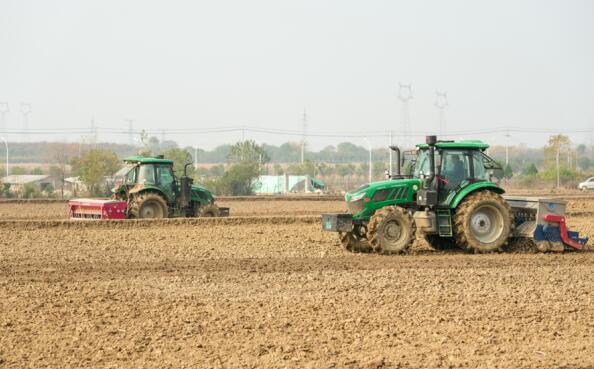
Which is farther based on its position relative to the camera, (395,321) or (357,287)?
(357,287)

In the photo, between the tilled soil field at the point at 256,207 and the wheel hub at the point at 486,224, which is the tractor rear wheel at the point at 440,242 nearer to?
the wheel hub at the point at 486,224

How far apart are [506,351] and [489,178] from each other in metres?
9.68

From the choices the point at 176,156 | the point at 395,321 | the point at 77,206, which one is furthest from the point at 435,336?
the point at 176,156

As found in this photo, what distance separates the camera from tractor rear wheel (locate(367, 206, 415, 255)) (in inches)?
735

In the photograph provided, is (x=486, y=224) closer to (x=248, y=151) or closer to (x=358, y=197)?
(x=358, y=197)

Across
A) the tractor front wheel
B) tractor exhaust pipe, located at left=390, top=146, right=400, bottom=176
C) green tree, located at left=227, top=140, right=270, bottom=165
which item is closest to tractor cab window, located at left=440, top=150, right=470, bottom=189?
tractor exhaust pipe, located at left=390, top=146, right=400, bottom=176

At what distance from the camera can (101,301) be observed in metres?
13.4

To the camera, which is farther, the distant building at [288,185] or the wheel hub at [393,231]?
the distant building at [288,185]

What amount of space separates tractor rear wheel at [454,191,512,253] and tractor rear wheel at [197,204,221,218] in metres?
10.8

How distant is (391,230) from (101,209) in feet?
36.0

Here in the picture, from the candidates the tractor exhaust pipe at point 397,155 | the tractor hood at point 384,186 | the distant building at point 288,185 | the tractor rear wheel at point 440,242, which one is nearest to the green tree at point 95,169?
the distant building at point 288,185

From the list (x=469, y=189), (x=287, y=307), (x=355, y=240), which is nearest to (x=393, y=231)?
(x=355, y=240)

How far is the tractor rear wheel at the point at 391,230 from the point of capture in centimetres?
1867

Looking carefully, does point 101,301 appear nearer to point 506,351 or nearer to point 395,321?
point 395,321
